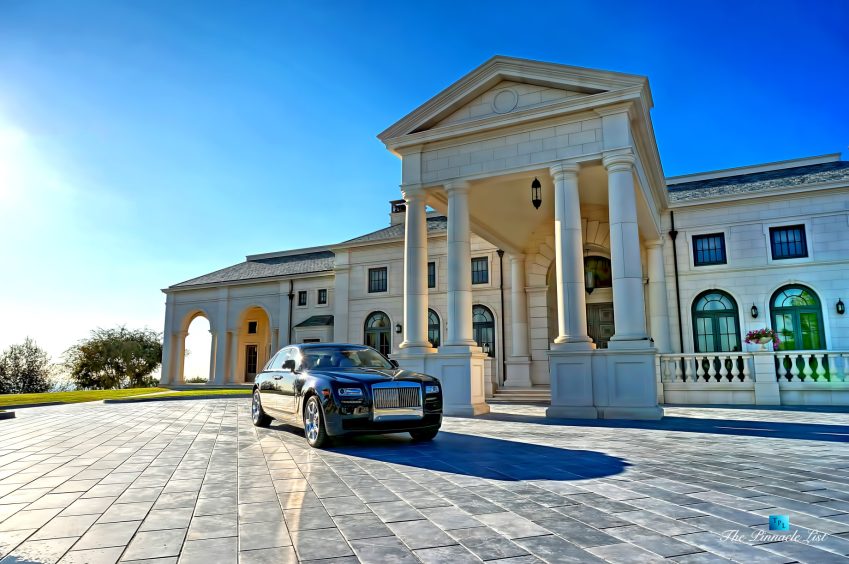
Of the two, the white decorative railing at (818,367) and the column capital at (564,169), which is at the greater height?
the column capital at (564,169)

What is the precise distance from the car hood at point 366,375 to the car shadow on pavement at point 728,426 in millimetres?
3829

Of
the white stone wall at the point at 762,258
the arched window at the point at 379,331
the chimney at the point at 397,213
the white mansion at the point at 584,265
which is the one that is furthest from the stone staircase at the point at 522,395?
the chimney at the point at 397,213

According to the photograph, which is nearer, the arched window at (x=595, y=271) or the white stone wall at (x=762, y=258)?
the white stone wall at (x=762, y=258)

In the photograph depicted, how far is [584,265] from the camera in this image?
2100 cm

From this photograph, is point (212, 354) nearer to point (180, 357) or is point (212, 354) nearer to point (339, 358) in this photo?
point (180, 357)

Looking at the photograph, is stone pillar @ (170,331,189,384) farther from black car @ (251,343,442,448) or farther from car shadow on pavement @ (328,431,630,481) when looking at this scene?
car shadow on pavement @ (328,431,630,481)

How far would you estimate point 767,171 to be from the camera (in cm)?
2309

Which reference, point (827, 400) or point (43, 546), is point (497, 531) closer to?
point (43, 546)

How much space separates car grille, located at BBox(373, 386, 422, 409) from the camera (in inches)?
307

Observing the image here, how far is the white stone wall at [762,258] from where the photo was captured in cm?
1888

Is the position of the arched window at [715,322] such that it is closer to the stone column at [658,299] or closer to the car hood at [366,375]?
the stone column at [658,299]

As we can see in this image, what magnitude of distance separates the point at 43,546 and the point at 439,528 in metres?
2.45

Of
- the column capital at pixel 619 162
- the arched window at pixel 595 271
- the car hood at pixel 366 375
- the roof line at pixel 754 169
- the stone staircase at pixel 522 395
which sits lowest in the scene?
the stone staircase at pixel 522 395

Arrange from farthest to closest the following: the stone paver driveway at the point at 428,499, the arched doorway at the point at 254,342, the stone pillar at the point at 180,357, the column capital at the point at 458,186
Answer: the arched doorway at the point at 254,342 → the stone pillar at the point at 180,357 → the column capital at the point at 458,186 → the stone paver driveway at the point at 428,499
